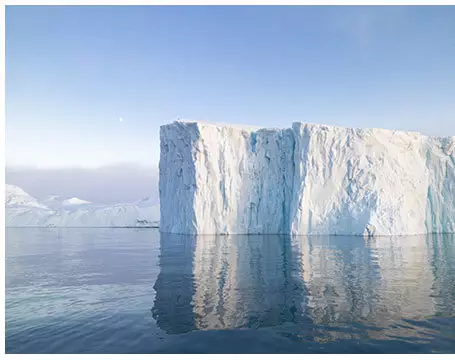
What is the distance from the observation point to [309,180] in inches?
A: 1088

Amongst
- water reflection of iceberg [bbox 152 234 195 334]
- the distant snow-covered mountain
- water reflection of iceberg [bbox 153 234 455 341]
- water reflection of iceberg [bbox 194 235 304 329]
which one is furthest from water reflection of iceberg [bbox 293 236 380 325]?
the distant snow-covered mountain

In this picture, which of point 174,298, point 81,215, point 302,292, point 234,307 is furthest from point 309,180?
point 81,215

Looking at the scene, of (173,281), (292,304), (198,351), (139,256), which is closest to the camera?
(198,351)

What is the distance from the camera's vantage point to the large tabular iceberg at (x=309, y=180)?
26.6m

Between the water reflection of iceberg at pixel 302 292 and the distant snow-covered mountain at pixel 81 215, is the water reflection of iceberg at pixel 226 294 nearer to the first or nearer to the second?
the water reflection of iceberg at pixel 302 292

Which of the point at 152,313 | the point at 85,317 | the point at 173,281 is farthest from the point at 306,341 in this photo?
the point at 173,281

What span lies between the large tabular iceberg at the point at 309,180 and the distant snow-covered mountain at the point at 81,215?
2267cm

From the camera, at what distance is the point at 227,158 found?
3005 cm

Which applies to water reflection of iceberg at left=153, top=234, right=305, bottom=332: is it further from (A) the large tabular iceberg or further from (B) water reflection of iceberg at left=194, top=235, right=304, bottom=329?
(A) the large tabular iceberg

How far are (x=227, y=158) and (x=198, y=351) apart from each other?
84.1ft

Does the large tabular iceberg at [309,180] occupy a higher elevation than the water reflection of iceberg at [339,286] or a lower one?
higher

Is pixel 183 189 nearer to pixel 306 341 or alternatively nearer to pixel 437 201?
pixel 437 201

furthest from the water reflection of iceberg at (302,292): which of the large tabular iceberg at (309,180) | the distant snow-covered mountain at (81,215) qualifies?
the distant snow-covered mountain at (81,215)

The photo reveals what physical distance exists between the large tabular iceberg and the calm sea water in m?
13.9
